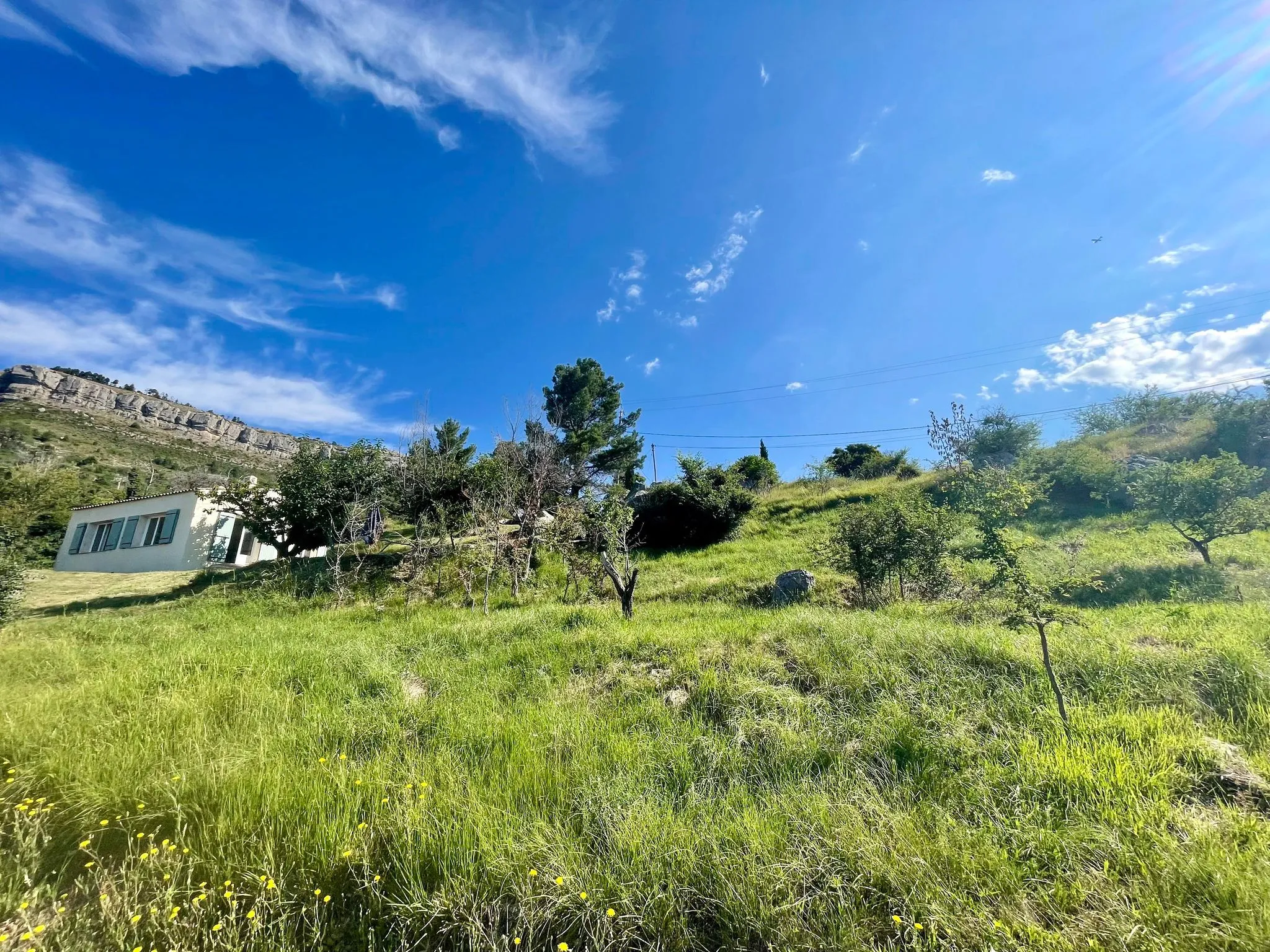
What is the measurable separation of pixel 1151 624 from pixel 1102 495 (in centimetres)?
1247

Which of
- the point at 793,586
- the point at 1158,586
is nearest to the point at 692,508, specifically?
the point at 793,586

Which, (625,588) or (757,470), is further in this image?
(757,470)

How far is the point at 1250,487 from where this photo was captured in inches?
396

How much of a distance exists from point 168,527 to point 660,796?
2652 cm

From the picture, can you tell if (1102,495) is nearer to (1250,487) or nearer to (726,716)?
(1250,487)

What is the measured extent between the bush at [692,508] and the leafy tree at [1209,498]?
11.7 metres

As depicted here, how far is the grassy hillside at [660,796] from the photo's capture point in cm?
222

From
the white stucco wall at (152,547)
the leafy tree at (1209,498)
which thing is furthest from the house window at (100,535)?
the leafy tree at (1209,498)

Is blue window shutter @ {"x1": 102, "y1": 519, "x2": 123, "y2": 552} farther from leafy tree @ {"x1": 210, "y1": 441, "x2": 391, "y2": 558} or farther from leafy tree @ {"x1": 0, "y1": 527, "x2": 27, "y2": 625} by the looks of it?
leafy tree @ {"x1": 0, "y1": 527, "x2": 27, "y2": 625}

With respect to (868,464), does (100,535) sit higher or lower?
lower

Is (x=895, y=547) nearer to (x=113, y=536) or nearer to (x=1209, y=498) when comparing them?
(x=1209, y=498)

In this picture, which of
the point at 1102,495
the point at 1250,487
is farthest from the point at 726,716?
the point at 1102,495

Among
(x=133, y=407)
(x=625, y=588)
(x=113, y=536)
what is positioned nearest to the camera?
(x=625, y=588)

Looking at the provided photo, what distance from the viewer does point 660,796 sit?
3.04 metres
